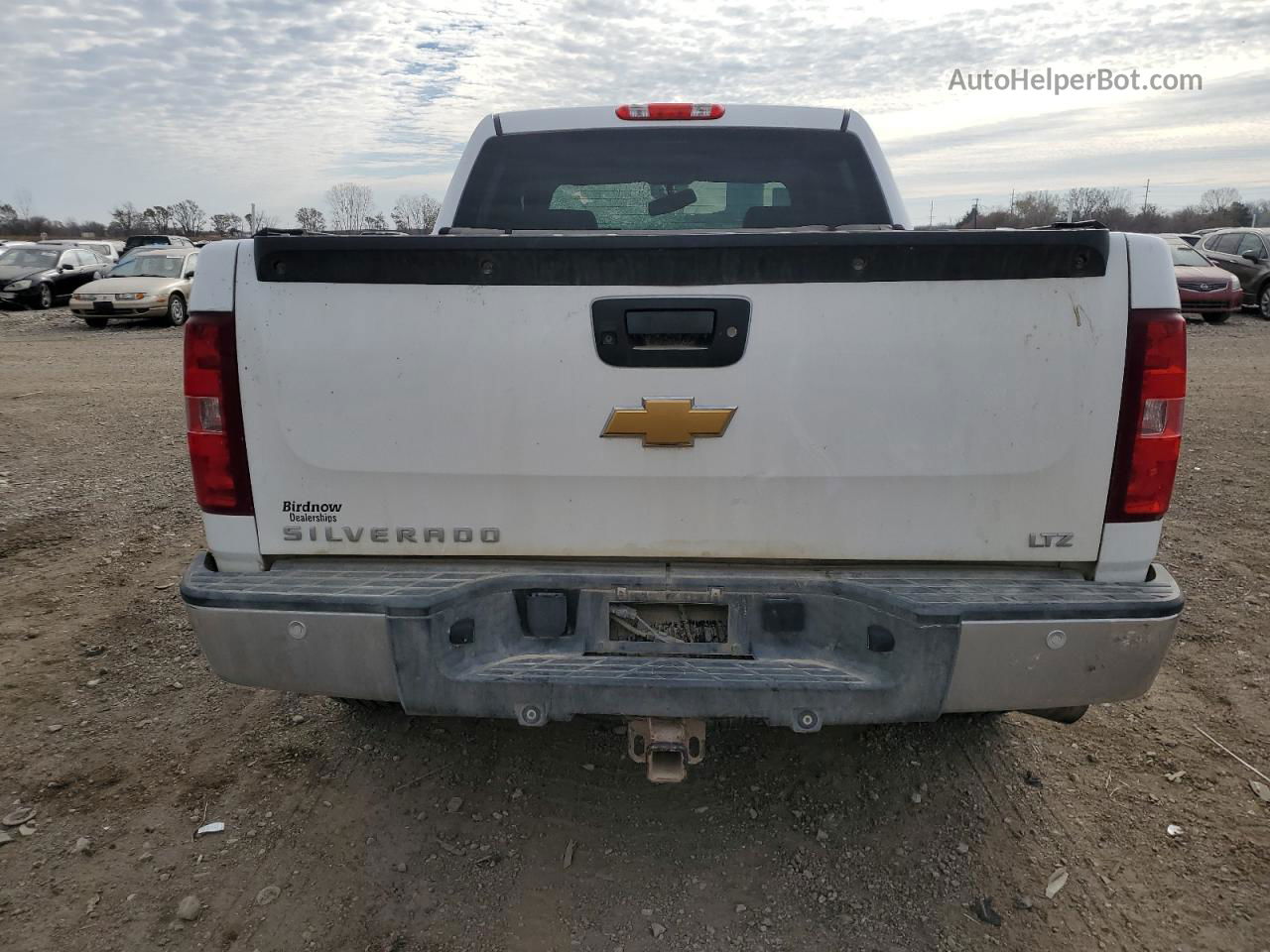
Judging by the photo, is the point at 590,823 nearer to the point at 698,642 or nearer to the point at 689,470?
the point at 698,642

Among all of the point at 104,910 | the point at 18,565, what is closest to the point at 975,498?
the point at 104,910

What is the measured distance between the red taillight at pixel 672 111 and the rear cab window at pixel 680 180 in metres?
0.07

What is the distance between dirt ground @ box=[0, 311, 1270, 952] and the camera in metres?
2.55

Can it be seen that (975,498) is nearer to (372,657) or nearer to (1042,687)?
(1042,687)

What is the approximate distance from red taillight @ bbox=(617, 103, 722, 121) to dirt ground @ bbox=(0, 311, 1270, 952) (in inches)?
100

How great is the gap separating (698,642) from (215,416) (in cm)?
141

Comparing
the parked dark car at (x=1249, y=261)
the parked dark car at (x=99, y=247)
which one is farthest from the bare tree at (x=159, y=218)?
the parked dark car at (x=1249, y=261)

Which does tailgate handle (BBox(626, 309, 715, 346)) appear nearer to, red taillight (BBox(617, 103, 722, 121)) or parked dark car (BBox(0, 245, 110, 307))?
red taillight (BBox(617, 103, 722, 121))

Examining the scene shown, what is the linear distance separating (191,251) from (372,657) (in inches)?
856

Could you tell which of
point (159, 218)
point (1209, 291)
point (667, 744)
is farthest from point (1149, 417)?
point (159, 218)

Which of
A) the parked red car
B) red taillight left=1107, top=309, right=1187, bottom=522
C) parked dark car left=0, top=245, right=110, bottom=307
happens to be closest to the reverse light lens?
red taillight left=1107, top=309, right=1187, bottom=522

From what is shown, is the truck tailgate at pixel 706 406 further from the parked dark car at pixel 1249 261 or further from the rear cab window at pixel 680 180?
the parked dark car at pixel 1249 261

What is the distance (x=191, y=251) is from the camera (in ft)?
69.4

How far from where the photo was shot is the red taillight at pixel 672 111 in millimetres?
3961
